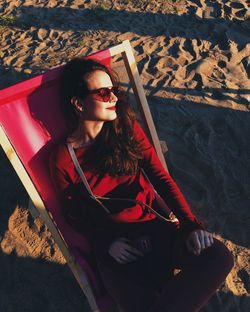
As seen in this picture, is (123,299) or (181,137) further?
(181,137)

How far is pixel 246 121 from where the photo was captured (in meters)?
3.60

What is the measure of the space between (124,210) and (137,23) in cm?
382

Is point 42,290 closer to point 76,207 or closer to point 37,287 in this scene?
point 37,287

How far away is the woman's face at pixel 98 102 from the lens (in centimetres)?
200

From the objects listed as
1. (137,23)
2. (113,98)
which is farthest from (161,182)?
(137,23)

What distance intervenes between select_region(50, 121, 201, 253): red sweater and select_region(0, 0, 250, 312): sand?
2.31 ft

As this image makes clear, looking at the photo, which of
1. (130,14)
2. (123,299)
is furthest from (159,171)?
(130,14)

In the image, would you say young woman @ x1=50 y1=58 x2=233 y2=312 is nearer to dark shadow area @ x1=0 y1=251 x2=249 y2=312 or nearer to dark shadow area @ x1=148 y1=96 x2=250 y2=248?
dark shadow area @ x1=0 y1=251 x2=249 y2=312


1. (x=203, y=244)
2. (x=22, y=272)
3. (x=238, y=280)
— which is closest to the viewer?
(x=203, y=244)

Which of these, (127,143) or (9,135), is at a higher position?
(9,135)

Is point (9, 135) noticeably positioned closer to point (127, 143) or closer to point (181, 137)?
point (127, 143)

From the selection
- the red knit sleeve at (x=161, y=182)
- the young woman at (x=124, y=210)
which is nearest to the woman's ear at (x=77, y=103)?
the young woman at (x=124, y=210)

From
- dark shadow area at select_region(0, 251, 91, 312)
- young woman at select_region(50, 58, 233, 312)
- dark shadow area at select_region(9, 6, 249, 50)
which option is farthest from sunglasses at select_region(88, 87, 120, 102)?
dark shadow area at select_region(9, 6, 249, 50)

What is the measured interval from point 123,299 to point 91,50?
3627mm
